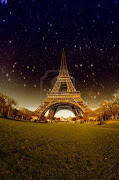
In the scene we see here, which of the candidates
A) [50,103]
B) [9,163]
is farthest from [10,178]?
[50,103]

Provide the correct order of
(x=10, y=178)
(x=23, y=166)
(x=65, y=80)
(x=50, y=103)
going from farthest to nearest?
(x=65, y=80) → (x=50, y=103) → (x=23, y=166) → (x=10, y=178)

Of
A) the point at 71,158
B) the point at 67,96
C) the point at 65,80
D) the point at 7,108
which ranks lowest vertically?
the point at 71,158

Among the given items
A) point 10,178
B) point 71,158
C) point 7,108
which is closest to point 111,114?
point 7,108

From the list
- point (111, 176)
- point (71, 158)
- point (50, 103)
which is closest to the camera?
point (111, 176)

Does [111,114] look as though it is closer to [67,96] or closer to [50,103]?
[67,96]

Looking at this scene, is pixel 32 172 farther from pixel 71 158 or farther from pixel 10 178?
pixel 71 158

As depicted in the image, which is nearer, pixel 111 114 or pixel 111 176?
pixel 111 176

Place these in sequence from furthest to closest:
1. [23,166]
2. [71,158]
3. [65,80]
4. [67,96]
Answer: [65,80]
[67,96]
[71,158]
[23,166]

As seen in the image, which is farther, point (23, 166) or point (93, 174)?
point (23, 166)

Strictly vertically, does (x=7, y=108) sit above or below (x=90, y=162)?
above
